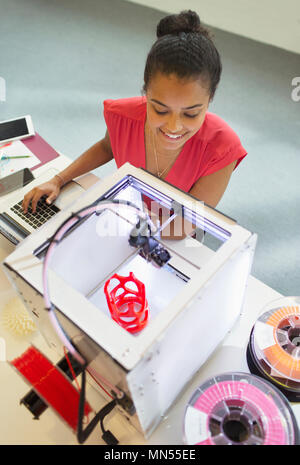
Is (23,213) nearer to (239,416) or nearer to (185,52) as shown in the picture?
(185,52)

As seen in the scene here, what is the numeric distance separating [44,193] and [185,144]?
466 millimetres

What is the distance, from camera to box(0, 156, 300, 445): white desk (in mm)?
879

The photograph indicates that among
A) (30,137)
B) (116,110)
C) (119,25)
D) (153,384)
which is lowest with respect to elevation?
(153,384)

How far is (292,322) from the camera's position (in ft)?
2.97

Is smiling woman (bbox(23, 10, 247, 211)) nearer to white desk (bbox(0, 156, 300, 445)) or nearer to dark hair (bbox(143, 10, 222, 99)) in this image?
dark hair (bbox(143, 10, 222, 99))

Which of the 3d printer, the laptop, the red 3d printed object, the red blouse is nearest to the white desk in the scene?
the 3d printer

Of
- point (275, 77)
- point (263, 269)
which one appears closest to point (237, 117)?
point (275, 77)

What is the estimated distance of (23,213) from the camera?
3.91 ft

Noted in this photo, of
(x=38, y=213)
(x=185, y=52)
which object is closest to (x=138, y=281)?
(x=38, y=213)

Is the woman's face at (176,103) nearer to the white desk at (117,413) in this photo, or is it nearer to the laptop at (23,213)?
the laptop at (23,213)

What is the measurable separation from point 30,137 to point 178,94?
818mm

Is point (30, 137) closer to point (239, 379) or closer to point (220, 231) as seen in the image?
point (220, 231)

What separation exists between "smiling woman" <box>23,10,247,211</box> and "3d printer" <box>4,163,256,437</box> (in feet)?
0.75

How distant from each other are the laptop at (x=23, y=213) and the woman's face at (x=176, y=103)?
0.37 m
